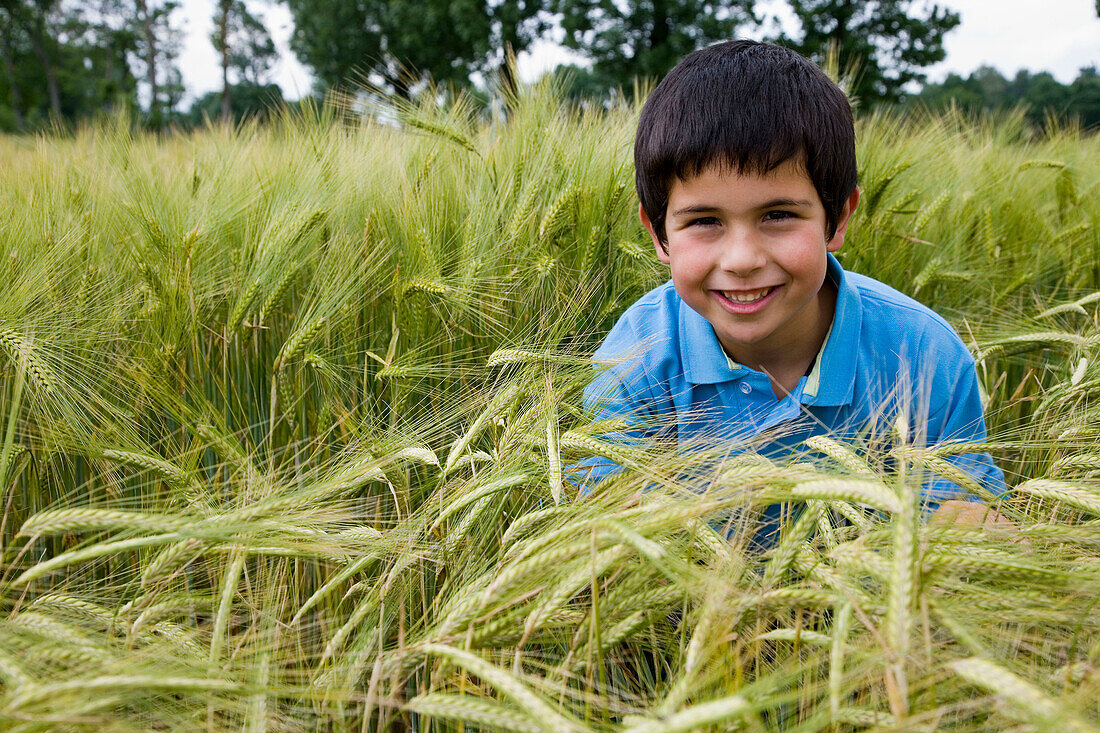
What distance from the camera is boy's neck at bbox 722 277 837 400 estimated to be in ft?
5.29

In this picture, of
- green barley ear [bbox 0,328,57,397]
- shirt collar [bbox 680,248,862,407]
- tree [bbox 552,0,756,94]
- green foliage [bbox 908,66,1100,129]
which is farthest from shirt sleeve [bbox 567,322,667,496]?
tree [bbox 552,0,756,94]

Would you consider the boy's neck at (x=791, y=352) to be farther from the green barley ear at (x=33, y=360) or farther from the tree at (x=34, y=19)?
the tree at (x=34, y=19)

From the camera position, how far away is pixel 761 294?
1418mm

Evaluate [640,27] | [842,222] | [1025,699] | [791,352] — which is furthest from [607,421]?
[640,27]

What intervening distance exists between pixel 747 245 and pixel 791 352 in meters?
0.40

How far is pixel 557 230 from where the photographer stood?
1.79 m

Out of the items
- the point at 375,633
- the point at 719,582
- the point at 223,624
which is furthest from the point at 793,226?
the point at 223,624

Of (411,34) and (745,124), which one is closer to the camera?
(745,124)

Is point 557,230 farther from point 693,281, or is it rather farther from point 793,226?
point 793,226

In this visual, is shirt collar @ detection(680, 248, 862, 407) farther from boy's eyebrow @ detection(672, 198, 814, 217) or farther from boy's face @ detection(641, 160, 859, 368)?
boy's eyebrow @ detection(672, 198, 814, 217)

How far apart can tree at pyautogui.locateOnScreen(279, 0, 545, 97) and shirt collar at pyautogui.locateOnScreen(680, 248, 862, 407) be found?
663 inches

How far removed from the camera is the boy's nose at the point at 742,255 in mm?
1318

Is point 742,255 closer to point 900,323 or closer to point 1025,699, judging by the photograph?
point 900,323

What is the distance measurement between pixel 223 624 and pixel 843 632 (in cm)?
60
